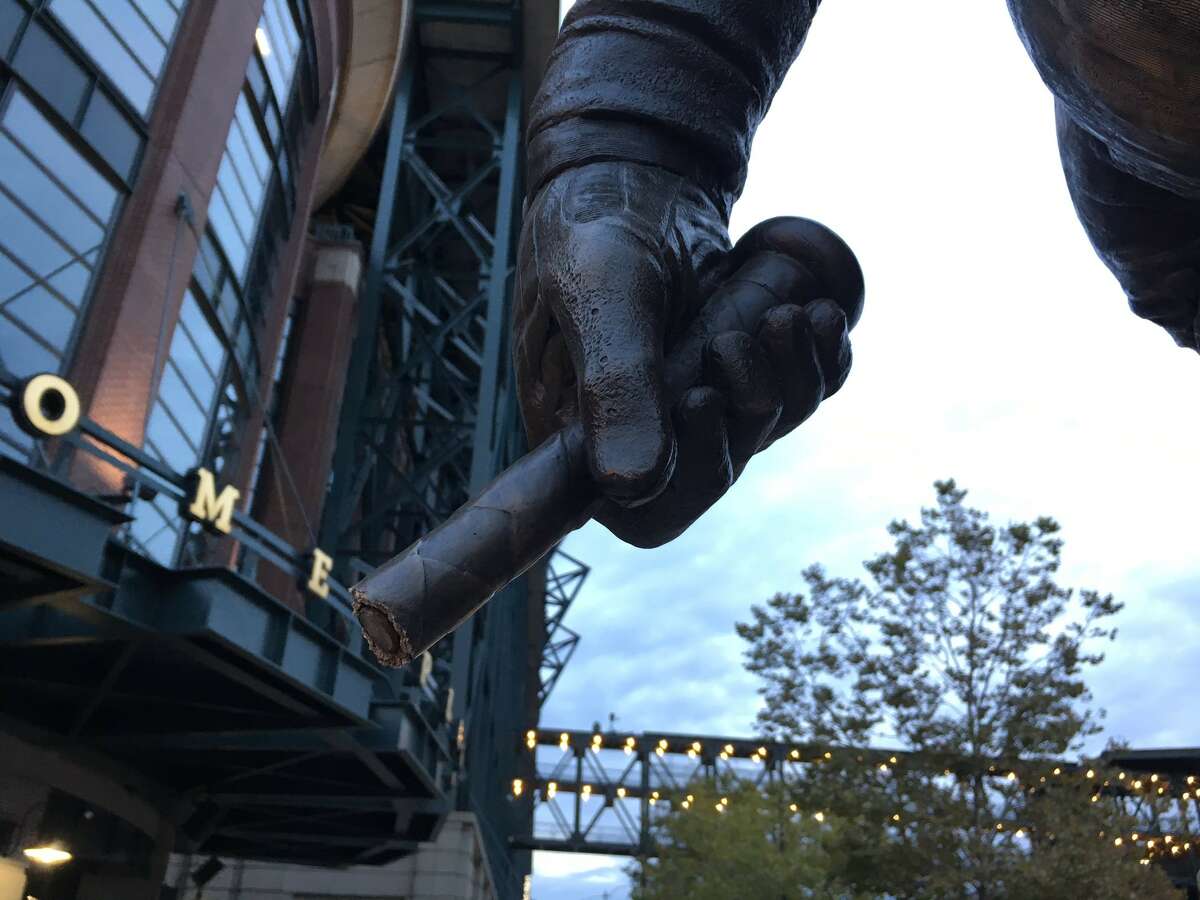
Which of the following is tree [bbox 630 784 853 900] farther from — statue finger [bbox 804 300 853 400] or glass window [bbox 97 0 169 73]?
statue finger [bbox 804 300 853 400]

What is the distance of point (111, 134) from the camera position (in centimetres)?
1341

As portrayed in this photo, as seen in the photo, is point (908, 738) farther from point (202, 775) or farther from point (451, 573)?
point (451, 573)

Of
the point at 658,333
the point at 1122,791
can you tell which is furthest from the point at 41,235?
the point at 1122,791

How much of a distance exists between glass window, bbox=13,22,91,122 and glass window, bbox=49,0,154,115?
0.20m

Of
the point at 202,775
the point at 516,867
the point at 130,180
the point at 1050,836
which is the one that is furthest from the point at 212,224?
the point at 516,867

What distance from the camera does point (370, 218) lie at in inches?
1400

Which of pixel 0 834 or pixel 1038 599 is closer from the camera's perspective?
pixel 0 834

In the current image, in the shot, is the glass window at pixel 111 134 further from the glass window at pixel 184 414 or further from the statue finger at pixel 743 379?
the statue finger at pixel 743 379

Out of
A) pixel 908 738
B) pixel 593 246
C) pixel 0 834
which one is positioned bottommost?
pixel 593 246

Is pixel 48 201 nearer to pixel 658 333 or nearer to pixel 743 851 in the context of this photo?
pixel 658 333

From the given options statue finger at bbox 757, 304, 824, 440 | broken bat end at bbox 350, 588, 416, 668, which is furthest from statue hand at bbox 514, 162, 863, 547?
broken bat end at bbox 350, 588, 416, 668

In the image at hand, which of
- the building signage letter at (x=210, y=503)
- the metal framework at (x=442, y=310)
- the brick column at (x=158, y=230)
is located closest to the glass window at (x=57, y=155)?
the brick column at (x=158, y=230)

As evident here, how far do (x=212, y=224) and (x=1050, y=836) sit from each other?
14.1 meters

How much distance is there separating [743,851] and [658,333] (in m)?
20.5
